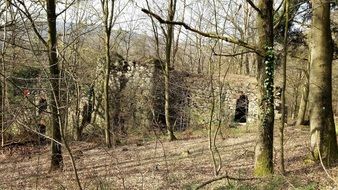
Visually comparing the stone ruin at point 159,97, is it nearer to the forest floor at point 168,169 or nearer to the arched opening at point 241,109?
the arched opening at point 241,109

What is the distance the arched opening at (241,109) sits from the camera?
70.9ft

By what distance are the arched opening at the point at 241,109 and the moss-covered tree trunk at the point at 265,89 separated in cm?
1402

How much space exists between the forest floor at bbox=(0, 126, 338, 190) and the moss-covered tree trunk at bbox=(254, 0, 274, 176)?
14.6 inches

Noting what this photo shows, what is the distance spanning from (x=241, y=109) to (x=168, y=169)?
41.3 feet

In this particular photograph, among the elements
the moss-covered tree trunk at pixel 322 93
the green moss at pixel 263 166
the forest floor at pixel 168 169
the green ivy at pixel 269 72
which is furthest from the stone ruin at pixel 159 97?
the green ivy at pixel 269 72

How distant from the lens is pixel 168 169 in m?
10.1

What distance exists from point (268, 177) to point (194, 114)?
1436 cm

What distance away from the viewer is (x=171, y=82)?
73.2 feet

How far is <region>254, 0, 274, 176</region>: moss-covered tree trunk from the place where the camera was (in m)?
7.23

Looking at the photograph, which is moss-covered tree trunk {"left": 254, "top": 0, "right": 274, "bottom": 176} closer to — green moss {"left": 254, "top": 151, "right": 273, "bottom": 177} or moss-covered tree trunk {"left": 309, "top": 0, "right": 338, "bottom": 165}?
green moss {"left": 254, "top": 151, "right": 273, "bottom": 177}

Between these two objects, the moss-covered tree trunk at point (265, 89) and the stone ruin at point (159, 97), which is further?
the stone ruin at point (159, 97)

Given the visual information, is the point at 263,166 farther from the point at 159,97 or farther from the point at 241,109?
the point at 241,109

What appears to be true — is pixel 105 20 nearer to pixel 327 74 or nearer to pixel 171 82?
pixel 171 82

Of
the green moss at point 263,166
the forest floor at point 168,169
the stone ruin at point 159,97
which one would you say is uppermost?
the stone ruin at point 159,97
